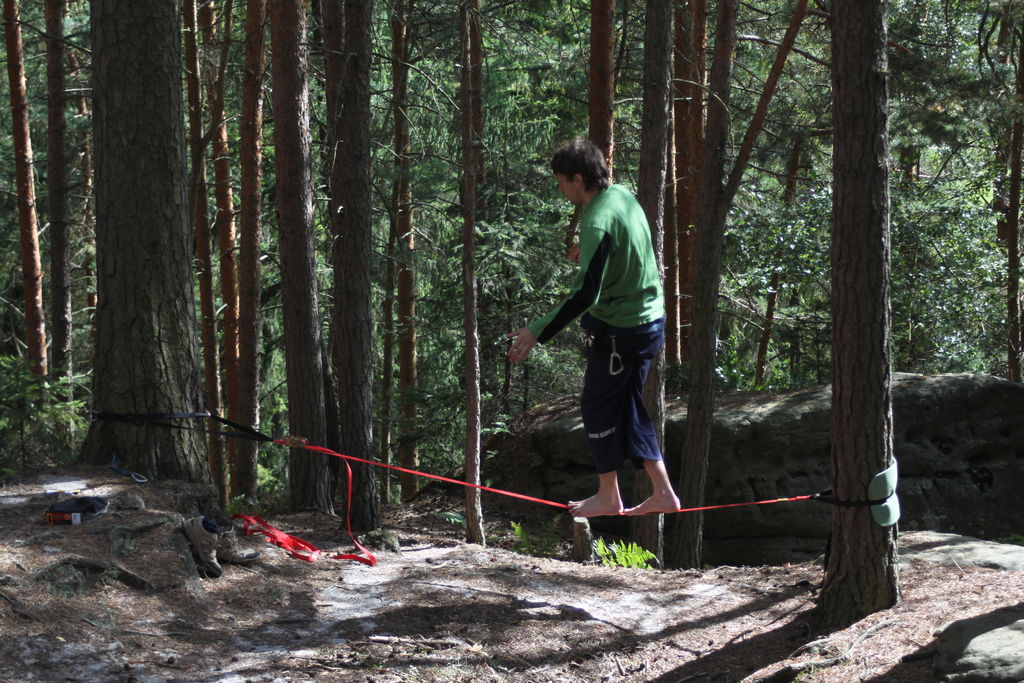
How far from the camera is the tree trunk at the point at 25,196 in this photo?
14.1 metres

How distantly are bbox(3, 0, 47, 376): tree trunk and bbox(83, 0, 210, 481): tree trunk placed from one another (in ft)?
29.4

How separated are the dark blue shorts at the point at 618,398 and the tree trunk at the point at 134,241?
119 inches

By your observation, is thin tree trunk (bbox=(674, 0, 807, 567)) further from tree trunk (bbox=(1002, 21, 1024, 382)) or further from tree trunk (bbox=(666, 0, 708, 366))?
tree trunk (bbox=(1002, 21, 1024, 382))

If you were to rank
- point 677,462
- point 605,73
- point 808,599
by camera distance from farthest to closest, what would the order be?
1. point 677,462
2. point 605,73
3. point 808,599

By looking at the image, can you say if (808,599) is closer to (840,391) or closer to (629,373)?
(840,391)

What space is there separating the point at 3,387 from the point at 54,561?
645cm

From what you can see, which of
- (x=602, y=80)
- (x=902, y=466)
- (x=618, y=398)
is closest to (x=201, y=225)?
(x=602, y=80)

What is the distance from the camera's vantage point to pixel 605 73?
1091 centimetres

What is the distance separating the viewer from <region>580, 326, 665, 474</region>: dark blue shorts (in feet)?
17.2

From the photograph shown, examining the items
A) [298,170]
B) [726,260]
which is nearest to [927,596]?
[298,170]

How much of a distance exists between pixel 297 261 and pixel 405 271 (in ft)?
27.4

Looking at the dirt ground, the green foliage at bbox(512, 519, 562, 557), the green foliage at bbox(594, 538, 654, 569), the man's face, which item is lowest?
the green foliage at bbox(512, 519, 562, 557)

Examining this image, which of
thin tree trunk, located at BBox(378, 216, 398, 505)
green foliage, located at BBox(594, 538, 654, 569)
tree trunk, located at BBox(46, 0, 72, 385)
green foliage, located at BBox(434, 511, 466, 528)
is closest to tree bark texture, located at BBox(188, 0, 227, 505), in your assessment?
tree trunk, located at BBox(46, 0, 72, 385)

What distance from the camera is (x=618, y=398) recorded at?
5.32 metres
